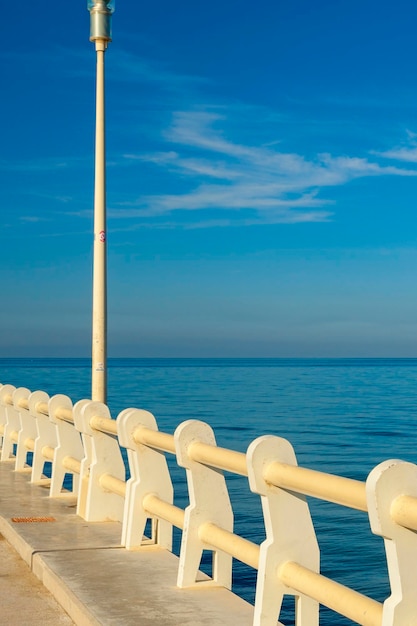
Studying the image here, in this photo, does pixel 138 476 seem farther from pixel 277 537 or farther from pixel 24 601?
pixel 277 537

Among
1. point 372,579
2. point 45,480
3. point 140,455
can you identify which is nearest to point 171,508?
point 140,455

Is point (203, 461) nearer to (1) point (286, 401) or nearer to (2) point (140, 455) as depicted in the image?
(2) point (140, 455)

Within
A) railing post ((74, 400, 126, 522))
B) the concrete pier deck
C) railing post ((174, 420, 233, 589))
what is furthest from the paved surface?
railing post ((74, 400, 126, 522))

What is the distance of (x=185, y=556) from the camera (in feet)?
20.0

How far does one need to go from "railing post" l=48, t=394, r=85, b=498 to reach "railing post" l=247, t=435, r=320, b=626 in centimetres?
512

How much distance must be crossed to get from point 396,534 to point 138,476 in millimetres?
3699

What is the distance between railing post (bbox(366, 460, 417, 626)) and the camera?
382 centimetres

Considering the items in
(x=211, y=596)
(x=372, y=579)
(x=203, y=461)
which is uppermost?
(x=203, y=461)

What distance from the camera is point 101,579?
6332 mm

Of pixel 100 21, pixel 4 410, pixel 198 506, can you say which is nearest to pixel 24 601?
pixel 198 506

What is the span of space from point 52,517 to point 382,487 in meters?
5.42

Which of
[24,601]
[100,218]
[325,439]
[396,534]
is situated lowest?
[325,439]

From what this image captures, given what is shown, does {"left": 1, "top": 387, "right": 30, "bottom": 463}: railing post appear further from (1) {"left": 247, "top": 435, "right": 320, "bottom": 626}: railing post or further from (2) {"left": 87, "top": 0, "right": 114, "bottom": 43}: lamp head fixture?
(1) {"left": 247, "top": 435, "right": 320, "bottom": 626}: railing post

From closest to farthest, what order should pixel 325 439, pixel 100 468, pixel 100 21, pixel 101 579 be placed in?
pixel 101 579, pixel 100 468, pixel 100 21, pixel 325 439
